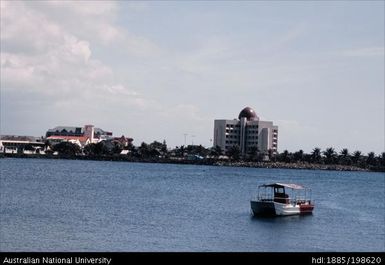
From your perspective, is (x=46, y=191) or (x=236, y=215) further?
(x=46, y=191)

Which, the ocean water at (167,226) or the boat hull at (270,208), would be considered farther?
the boat hull at (270,208)

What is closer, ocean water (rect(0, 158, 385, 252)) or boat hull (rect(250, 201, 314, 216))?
ocean water (rect(0, 158, 385, 252))

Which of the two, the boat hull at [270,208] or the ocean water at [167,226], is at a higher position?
the boat hull at [270,208]

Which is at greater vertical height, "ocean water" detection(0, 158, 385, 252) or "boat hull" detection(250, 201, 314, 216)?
"boat hull" detection(250, 201, 314, 216)

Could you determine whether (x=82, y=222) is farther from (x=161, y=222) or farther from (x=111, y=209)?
(x=111, y=209)

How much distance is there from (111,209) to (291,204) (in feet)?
70.7

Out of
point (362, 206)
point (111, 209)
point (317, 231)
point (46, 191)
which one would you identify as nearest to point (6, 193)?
point (46, 191)

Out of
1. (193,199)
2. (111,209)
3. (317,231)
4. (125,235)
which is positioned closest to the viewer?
(125,235)

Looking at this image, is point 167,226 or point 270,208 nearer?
point 167,226

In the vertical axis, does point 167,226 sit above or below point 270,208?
below

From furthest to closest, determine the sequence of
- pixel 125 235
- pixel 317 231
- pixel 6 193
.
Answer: pixel 6 193 < pixel 317 231 < pixel 125 235

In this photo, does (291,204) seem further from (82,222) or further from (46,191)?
(46,191)

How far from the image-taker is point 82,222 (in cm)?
5266
